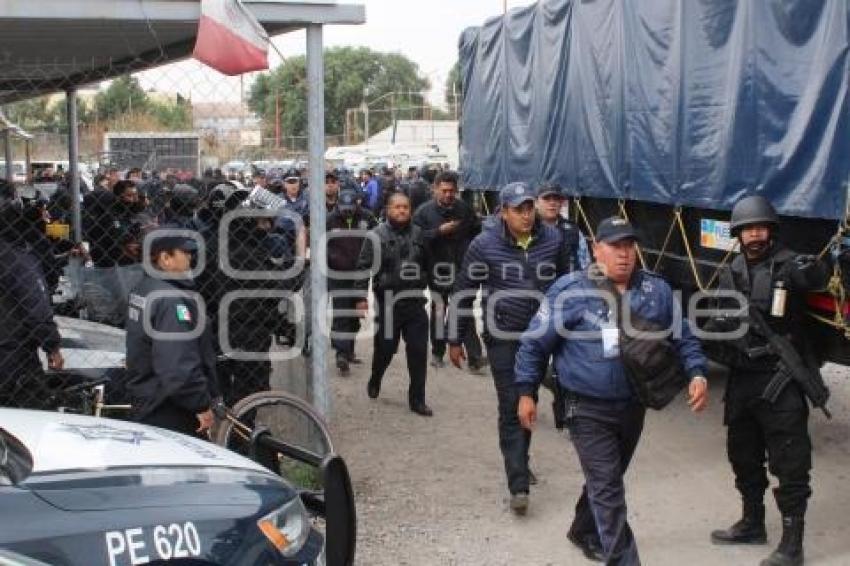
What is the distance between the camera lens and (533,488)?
5.58m

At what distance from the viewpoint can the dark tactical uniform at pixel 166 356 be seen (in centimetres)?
413

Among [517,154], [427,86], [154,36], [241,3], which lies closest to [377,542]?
[241,3]

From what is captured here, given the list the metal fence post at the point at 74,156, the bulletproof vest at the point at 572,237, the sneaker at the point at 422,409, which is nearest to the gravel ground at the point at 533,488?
the sneaker at the point at 422,409

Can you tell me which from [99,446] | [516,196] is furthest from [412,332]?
[99,446]

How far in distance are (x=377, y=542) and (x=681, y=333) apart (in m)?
1.84

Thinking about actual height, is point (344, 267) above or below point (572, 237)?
below

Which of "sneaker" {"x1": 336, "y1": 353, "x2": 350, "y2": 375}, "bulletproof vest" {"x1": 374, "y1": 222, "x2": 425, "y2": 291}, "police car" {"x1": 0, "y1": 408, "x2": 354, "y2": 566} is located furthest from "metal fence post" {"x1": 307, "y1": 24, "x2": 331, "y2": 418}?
"sneaker" {"x1": 336, "y1": 353, "x2": 350, "y2": 375}

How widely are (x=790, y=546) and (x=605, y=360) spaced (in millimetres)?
1329

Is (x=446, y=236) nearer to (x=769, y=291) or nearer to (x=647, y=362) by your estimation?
(x=769, y=291)

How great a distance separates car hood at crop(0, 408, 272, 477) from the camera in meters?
2.78

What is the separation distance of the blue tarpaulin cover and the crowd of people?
0.65 meters

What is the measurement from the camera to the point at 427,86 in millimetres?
92750

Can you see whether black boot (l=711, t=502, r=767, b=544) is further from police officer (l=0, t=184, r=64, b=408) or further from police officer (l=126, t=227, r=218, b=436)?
police officer (l=0, t=184, r=64, b=408)

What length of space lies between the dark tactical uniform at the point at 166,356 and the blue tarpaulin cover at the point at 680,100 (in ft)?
10.2
